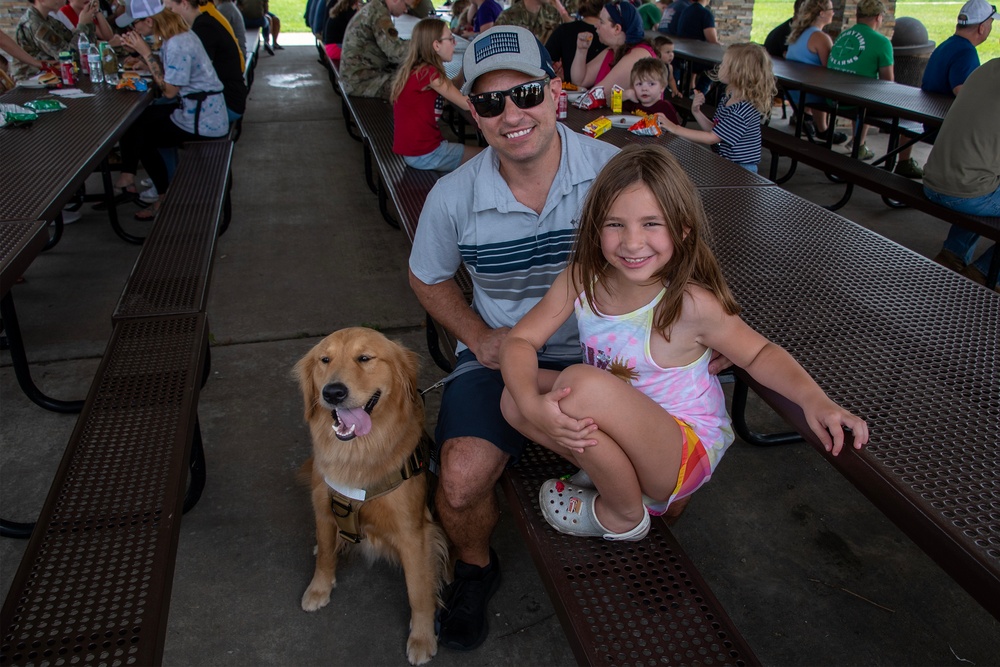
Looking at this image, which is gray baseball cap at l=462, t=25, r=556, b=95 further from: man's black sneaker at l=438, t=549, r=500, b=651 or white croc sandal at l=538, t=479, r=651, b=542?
man's black sneaker at l=438, t=549, r=500, b=651

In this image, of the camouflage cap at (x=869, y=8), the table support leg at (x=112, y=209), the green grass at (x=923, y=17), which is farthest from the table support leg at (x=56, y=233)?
the green grass at (x=923, y=17)

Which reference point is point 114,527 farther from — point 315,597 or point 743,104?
point 743,104

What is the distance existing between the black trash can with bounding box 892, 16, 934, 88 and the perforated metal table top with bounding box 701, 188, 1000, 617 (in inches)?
260

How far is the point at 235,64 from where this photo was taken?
21.5 feet

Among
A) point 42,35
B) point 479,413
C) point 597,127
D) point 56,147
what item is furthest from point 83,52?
point 479,413

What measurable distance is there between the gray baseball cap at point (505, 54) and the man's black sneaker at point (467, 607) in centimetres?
154

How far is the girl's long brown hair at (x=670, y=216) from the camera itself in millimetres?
1874

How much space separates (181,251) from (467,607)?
2300 mm

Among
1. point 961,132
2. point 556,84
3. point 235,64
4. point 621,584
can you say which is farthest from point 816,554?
point 235,64

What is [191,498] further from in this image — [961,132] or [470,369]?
[961,132]

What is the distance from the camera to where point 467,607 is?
2322 millimetres

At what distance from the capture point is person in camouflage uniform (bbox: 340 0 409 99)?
6.75 metres

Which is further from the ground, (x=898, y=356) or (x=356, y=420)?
(x=898, y=356)

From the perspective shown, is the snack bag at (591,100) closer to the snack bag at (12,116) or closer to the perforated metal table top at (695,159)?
the perforated metal table top at (695,159)
